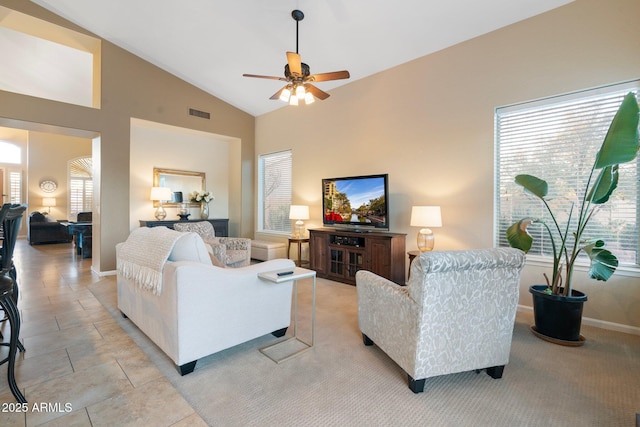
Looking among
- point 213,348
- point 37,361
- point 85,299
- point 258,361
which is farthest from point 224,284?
point 85,299

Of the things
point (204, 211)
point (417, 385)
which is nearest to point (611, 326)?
point (417, 385)

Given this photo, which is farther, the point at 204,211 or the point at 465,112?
the point at 204,211

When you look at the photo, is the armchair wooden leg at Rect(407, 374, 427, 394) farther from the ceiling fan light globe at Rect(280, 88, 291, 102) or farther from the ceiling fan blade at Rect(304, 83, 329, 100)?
the ceiling fan light globe at Rect(280, 88, 291, 102)

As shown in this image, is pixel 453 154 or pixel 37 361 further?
pixel 453 154

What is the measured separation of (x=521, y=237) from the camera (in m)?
2.91

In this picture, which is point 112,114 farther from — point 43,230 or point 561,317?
point 561,317

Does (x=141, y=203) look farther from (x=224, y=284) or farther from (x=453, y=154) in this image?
(x=453, y=154)

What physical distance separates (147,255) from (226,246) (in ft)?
8.09

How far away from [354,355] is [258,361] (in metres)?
0.78

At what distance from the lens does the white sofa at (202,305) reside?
209 cm

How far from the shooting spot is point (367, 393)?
1.94 m

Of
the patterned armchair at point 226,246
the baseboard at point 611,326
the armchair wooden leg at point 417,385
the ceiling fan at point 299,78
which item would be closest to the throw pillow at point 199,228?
the patterned armchair at point 226,246

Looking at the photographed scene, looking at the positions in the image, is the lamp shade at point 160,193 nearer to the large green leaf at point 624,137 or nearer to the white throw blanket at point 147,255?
the white throw blanket at point 147,255

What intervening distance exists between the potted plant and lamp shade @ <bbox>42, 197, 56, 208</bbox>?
12.8m
